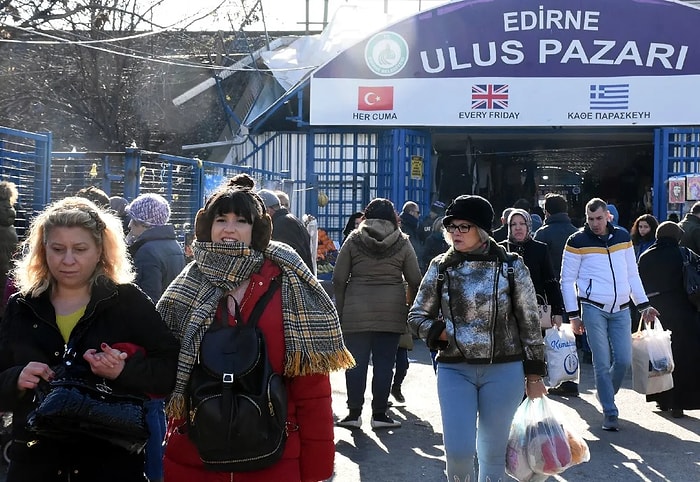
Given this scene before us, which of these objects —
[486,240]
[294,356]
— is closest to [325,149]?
[486,240]

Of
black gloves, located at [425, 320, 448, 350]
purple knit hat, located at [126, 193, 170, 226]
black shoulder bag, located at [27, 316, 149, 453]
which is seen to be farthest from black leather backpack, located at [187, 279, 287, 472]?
purple knit hat, located at [126, 193, 170, 226]

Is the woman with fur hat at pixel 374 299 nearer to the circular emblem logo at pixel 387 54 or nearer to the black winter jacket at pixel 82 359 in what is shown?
the black winter jacket at pixel 82 359

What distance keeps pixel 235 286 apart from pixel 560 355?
4.71m

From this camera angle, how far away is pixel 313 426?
3406 mm

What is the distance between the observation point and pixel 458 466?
15.8 feet

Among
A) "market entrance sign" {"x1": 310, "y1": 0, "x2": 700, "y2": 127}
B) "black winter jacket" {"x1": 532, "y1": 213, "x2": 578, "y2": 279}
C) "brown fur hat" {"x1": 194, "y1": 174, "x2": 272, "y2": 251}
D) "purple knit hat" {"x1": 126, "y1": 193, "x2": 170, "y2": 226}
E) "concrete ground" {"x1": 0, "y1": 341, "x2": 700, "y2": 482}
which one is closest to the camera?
"brown fur hat" {"x1": 194, "y1": 174, "x2": 272, "y2": 251}

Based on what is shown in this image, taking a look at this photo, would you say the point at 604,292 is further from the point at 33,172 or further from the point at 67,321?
the point at 67,321

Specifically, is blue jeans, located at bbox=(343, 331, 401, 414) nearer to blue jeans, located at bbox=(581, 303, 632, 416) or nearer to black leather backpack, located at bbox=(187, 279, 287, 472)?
blue jeans, located at bbox=(581, 303, 632, 416)

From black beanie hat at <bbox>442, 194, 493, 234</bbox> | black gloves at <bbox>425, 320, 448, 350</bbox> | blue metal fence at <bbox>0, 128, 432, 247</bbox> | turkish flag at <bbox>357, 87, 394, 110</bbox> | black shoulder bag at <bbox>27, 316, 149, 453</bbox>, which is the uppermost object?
turkish flag at <bbox>357, 87, 394, 110</bbox>

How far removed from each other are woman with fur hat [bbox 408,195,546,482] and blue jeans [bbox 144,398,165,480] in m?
1.61

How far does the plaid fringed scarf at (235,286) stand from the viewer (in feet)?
11.0

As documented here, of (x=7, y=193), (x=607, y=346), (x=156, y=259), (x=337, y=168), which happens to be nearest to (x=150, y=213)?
(x=156, y=259)

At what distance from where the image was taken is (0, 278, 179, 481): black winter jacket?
3109 millimetres

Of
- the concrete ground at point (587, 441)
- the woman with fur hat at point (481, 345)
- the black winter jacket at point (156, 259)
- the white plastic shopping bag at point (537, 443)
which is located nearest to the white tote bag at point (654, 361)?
the concrete ground at point (587, 441)
